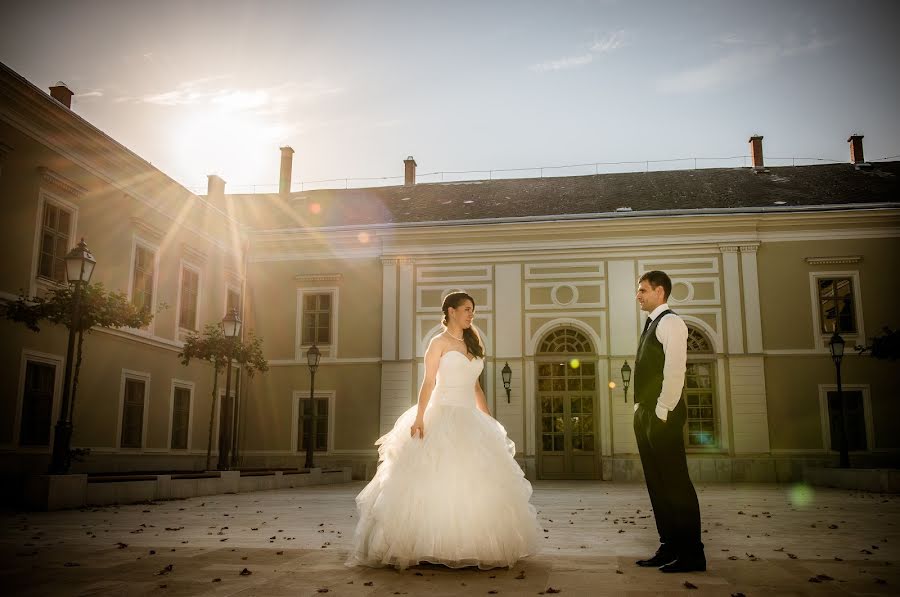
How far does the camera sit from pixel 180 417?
20406 mm

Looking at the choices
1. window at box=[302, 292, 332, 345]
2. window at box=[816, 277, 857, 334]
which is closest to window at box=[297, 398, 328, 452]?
window at box=[302, 292, 332, 345]

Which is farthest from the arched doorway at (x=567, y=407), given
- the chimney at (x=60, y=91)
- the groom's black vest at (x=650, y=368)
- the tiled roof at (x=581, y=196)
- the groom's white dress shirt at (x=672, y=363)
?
the groom's white dress shirt at (x=672, y=363)

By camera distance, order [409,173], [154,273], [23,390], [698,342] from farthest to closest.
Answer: [409,173] → [698,342] → [154,273] → [23,390]

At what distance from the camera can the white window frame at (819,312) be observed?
21844 millimetres

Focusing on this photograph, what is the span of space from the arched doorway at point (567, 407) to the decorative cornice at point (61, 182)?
43.9 ft

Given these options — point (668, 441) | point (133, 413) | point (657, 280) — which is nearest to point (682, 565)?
point (668, 441)

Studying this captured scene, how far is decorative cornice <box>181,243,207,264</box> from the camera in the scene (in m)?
20.9

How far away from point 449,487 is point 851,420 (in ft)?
65.5

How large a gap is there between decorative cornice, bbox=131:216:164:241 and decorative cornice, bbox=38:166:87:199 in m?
1.91

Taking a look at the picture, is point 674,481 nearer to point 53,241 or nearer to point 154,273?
point 53,241

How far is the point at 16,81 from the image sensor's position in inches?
546

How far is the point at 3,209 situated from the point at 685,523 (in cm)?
1377

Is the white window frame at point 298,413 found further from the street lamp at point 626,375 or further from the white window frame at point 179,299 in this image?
the street lamp at point 626,375

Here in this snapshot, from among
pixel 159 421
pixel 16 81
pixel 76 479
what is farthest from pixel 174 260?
pixel 76 479
